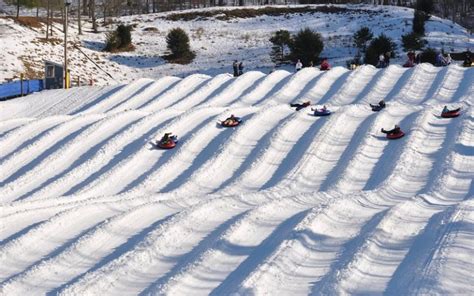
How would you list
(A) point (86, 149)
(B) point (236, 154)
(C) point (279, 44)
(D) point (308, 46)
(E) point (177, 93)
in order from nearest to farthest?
(B) point (236, 154), (A) point (86, 149), (E) point (177, 93), (D) point (308, 46), (C) point (279, 44)

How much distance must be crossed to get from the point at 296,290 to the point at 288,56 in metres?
31.4

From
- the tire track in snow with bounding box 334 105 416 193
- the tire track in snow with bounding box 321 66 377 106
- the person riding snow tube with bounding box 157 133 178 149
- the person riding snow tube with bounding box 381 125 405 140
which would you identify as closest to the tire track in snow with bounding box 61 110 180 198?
the person riding snow tube with bounding box 157 133 178 149

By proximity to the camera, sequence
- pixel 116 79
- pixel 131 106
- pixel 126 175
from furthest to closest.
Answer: pixel 116 79, pixel 131 106, pixel 126 175

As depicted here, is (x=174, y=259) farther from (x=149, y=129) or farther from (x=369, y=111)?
(x=369, y=111)

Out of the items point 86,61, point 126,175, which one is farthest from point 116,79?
point 126,175

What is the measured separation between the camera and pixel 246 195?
11250 mm

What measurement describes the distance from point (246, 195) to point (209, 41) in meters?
33.7

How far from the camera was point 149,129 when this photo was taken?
15789mm

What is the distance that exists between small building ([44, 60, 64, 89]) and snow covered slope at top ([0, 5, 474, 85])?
24.0ft

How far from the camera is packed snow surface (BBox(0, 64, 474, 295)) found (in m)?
7.78

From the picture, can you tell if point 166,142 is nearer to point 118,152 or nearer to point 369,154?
point 118,152

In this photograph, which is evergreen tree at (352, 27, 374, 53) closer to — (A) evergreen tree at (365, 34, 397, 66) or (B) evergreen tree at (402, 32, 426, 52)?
(B) evergreen tree at (402, 32, 426, 52)

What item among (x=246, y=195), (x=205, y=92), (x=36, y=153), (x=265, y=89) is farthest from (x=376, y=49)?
(x=246, y=195)

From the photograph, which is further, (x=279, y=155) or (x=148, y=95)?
(x=148, y=95)
